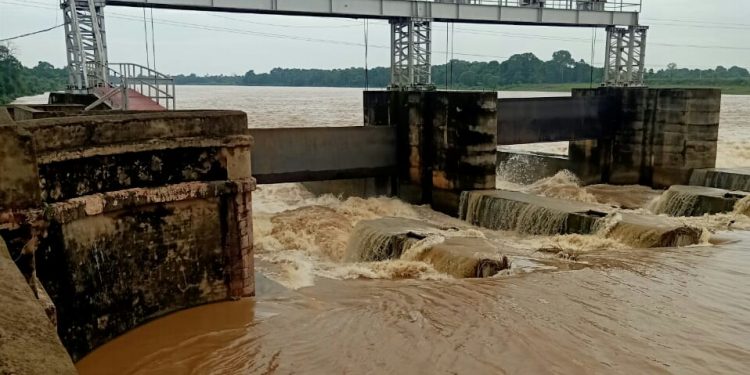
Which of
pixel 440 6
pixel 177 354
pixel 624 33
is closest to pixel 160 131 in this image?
pixel 177 354

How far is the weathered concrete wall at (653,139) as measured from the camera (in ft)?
64.2

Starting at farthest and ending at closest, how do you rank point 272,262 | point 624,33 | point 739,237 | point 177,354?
point 624,33, point 739,237, point 272,262, point 177,354

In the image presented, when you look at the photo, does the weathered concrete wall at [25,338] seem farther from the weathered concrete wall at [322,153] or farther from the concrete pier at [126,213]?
the weathered concrete wall at [322,153]

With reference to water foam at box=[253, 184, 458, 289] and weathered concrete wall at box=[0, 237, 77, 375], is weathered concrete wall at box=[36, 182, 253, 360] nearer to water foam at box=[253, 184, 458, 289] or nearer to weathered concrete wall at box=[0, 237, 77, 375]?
water foam at box=[253, 184, 458, 289]

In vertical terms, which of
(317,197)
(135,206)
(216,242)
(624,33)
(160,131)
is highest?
(624,33)

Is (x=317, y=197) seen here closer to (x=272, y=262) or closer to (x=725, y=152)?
(x=272, y=262)

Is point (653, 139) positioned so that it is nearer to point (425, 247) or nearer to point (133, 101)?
point (425, 247)

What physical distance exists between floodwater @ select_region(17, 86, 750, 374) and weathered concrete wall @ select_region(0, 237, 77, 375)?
414 centimetres

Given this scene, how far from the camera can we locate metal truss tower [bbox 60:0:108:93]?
15.4 m

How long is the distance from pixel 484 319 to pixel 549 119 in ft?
43.1

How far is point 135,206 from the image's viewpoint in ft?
24.8

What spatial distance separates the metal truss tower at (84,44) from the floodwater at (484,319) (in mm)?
6491

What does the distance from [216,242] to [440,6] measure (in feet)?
43.4

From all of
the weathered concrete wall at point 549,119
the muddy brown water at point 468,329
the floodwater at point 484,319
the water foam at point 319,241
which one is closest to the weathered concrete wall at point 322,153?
the water foam at point 319,241
